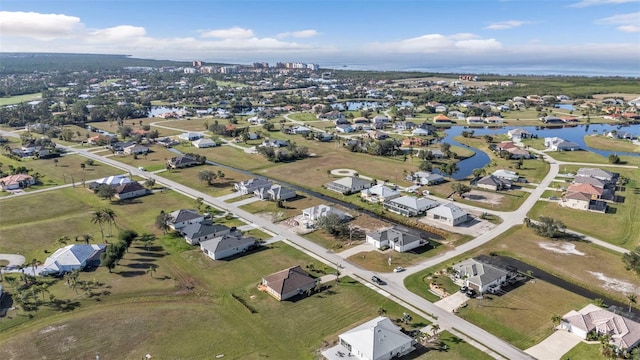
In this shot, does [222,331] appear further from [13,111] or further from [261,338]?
[13,111]

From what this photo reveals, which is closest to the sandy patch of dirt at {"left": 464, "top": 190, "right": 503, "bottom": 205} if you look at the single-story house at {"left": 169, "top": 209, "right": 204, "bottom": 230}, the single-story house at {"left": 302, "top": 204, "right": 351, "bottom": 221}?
the single-story house at {"left": 302, "top": 204, "right": 351, "bottom": 221}

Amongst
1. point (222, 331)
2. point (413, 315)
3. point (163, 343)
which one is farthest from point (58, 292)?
point (413, 315)

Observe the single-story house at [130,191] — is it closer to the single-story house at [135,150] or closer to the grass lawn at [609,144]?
the single-story house at [135,150]

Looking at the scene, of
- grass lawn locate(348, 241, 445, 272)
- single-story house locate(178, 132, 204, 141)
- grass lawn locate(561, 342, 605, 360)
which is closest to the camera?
grass lawn locate(561, 342, 605, 360)

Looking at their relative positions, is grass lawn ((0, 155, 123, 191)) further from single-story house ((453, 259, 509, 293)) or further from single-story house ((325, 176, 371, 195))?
single-story house ((453, 259, 509, 293))

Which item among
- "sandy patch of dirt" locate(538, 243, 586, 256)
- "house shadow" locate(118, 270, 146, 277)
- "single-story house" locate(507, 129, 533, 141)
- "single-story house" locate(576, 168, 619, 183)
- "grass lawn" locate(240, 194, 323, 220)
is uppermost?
"single-story house" locate(507, 129, 533, 141)

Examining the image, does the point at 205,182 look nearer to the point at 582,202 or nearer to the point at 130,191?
the point at 130,191
